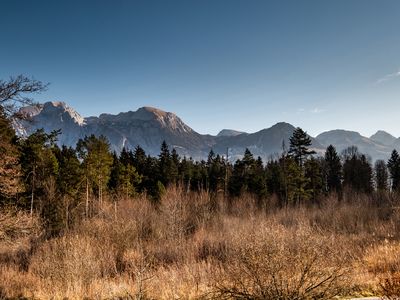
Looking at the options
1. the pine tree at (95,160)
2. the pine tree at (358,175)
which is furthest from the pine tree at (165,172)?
the pine tree at (358,175)

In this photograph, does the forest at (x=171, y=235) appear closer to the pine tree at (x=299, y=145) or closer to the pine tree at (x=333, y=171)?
the pine tree at (x=299, y=145)

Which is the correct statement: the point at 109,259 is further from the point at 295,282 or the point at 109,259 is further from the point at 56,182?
the point at 56,182

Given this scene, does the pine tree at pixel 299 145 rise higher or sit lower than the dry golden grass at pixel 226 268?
higher

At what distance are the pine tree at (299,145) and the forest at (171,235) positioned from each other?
15cm

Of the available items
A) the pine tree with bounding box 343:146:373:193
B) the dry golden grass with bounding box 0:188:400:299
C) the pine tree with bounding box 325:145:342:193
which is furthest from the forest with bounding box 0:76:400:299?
the pine tree with bounding box 325:145:342:193

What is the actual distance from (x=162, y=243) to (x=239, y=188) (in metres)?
27.6

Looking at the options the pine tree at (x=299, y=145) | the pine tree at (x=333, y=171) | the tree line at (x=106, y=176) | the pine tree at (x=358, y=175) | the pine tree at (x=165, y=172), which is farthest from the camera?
the pine tree at (x=333, y=171)

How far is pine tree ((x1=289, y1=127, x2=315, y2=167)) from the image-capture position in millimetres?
44594

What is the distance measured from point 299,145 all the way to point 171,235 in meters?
29.2

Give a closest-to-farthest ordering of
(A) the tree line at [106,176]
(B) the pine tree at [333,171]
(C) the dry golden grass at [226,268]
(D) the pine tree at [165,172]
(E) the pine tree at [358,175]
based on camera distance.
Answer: (C) the dry golden grass at [226,268] < (A) the tree line at [106,176] < (D) the pine tree at [165,172] < (E) the pine tree at [358,175] < (B) the pine tree at [333,171]

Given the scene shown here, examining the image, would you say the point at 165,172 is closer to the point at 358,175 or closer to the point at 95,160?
the point at 95,160

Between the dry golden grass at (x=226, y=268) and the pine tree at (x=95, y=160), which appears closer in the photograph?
the dry golden grass at (x=226, y=268)

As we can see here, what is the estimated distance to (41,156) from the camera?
2886 cm

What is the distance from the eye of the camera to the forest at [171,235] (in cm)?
662
